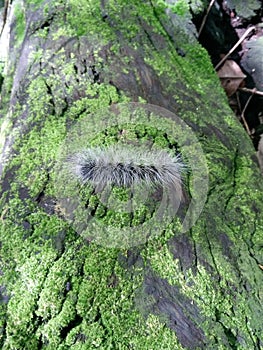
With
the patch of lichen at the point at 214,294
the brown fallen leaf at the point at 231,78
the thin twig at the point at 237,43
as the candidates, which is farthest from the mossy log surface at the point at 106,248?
the thin twig at the point at 237,43

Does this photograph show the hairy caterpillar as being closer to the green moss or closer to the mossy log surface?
the mossy log surface

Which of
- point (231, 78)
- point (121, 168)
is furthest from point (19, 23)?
point (231, 78)

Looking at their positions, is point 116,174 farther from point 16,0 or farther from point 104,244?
point 16,0

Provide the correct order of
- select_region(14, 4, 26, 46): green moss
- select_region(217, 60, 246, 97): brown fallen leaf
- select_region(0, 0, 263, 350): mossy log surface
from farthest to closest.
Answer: select_region(217, 60, 246, 97): brown fallen leaf → select_region(14, 4, 26, 46): green moss → select_region(0, 0, 263, 350): mossy log surface

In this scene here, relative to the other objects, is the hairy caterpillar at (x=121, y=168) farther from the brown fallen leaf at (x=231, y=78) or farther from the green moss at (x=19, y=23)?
the brown fallen leaf at (x=231, y=78)

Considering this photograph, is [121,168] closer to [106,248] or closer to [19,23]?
[106,248]

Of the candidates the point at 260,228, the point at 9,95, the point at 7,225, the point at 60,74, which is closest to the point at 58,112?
the point at 60,74

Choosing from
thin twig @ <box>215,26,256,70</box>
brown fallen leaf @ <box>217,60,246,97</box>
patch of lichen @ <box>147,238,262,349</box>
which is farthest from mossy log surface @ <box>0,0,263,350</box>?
thin twig @ <box>215,26,256,70</box>
